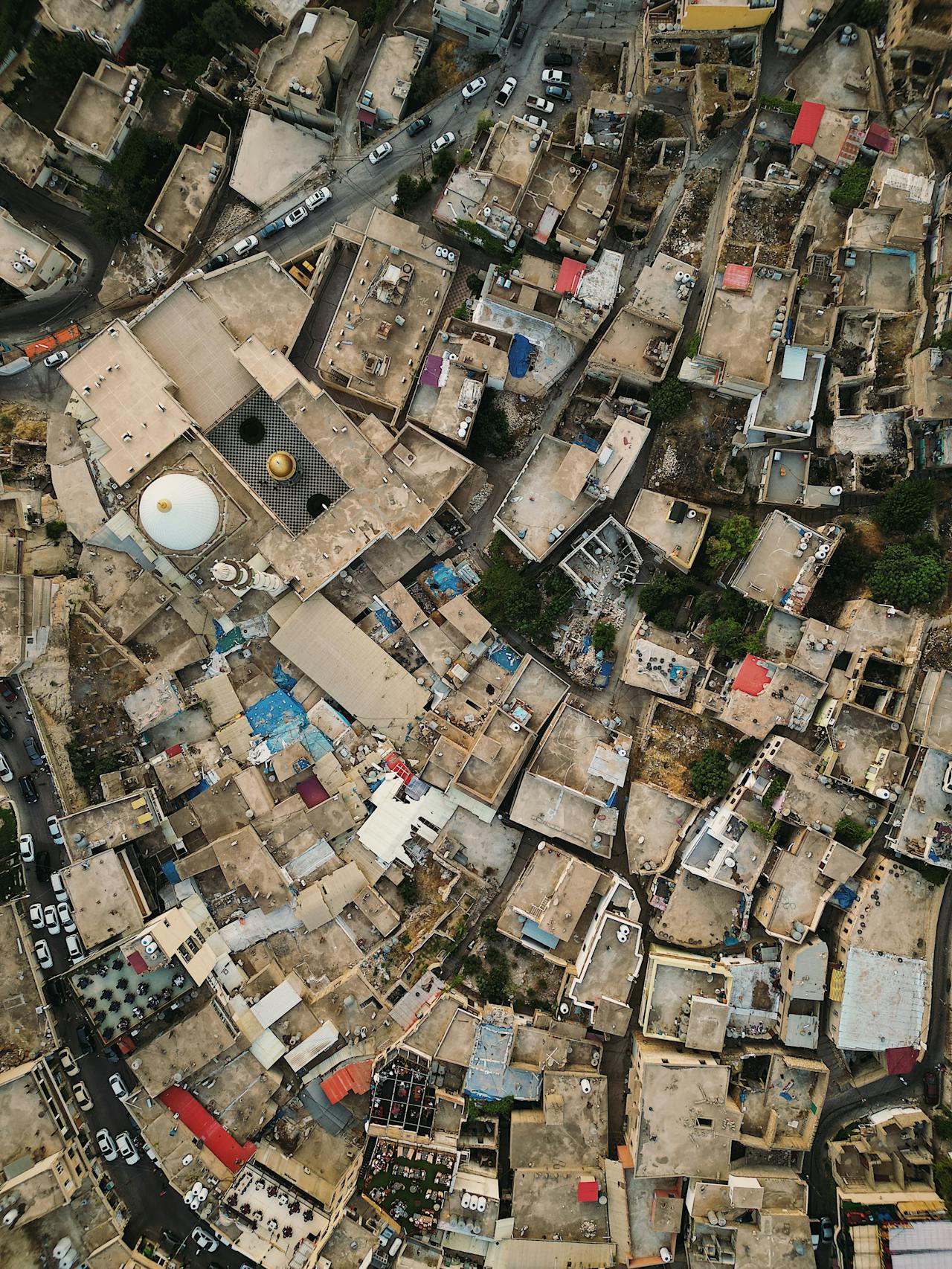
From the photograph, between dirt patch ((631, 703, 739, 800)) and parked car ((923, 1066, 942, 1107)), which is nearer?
parked car ((923, 1066, 942, 1107))

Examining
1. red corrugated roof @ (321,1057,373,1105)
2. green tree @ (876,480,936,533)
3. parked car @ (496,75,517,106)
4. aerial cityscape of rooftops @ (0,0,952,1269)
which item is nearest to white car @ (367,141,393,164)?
aerial cityscape of rooftops @ (0,0,952,1269)

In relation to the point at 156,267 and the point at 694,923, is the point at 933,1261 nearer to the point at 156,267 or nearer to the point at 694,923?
the point at 694,923

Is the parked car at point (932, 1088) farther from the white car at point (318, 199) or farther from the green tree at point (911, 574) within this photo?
the white car at point (318, 199)

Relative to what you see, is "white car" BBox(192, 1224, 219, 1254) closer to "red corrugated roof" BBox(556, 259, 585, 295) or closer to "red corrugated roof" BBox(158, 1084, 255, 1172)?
"red corrugated roof" BBox(158, 1084, 255, 1172)

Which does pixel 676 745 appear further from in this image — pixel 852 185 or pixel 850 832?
pixel 852 185

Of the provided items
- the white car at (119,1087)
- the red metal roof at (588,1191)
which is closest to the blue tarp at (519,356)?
the red metal roof at (588,1191)

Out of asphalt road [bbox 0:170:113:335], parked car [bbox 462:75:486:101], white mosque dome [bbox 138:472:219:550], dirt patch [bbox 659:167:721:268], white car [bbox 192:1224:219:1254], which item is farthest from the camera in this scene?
asphalt road [bbox 0:170:113:335]

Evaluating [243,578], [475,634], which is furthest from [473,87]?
[475,634]
